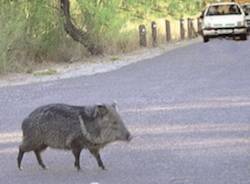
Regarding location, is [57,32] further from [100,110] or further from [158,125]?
[100,110]

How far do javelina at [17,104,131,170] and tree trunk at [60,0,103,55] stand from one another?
17.6m

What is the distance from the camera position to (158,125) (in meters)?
11.7

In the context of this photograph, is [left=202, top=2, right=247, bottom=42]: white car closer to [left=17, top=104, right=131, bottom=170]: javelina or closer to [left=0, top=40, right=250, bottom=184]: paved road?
[left=0, top=40, right=250, bottom=184]: paved road

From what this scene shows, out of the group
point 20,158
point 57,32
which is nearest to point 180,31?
point 57,32

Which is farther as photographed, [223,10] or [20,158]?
[223,10]

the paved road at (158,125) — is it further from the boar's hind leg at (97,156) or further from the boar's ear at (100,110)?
the boar's ear at (100,110)

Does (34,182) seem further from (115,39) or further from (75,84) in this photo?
(115,39)

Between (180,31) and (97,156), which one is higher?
(97,156)

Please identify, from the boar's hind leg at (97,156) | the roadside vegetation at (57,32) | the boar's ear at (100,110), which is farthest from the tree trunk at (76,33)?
the boar's ear at (100,110)

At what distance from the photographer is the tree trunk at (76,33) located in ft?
86.2

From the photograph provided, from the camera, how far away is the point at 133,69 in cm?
2303

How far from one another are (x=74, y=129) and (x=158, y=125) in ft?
11.8

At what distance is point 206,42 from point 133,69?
44.0ft

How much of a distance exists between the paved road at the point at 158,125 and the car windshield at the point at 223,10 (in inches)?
573
